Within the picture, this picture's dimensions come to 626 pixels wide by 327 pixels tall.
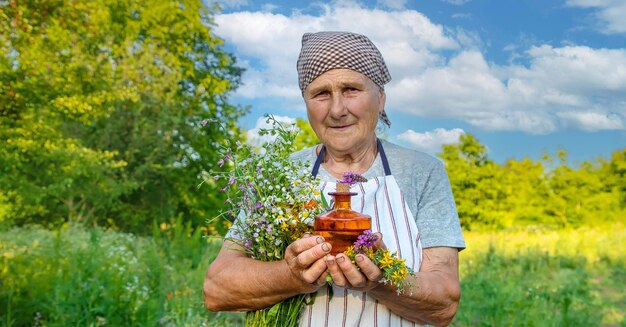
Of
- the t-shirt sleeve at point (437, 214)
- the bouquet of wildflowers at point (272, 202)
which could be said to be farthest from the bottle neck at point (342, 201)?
the t-shirt sleeve at point (437, 214)

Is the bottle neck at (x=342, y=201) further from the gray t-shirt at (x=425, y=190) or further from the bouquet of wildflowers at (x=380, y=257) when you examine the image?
the gray t-shirt at (x=425, y=190)

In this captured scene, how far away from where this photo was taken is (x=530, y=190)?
18.9 metres

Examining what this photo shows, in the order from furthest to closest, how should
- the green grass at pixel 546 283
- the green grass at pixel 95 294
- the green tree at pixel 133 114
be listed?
the green tree at pixel 133 114
the green grass at pixel 546 283
the green grass at pixel 95 294

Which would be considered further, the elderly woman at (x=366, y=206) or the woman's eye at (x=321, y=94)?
the woman's eye at (x=321, y=94)

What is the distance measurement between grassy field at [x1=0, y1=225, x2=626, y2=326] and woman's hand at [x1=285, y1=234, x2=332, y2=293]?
3439 mm

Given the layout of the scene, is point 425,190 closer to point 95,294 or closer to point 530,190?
point 95,294

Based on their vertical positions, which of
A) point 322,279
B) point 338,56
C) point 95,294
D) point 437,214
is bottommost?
point 95,294

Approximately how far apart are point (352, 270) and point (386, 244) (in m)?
0.49

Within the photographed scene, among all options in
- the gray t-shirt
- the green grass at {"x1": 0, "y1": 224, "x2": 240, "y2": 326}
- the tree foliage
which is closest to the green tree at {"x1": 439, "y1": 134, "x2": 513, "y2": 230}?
the tree foliage

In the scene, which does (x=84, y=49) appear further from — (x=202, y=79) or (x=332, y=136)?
(x=332, y=136)

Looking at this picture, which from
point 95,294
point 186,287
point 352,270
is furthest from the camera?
point 186,287

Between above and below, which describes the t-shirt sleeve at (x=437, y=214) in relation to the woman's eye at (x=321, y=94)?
below

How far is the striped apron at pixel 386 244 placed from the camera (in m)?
2.01

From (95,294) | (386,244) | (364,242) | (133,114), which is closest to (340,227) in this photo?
(364,242)
